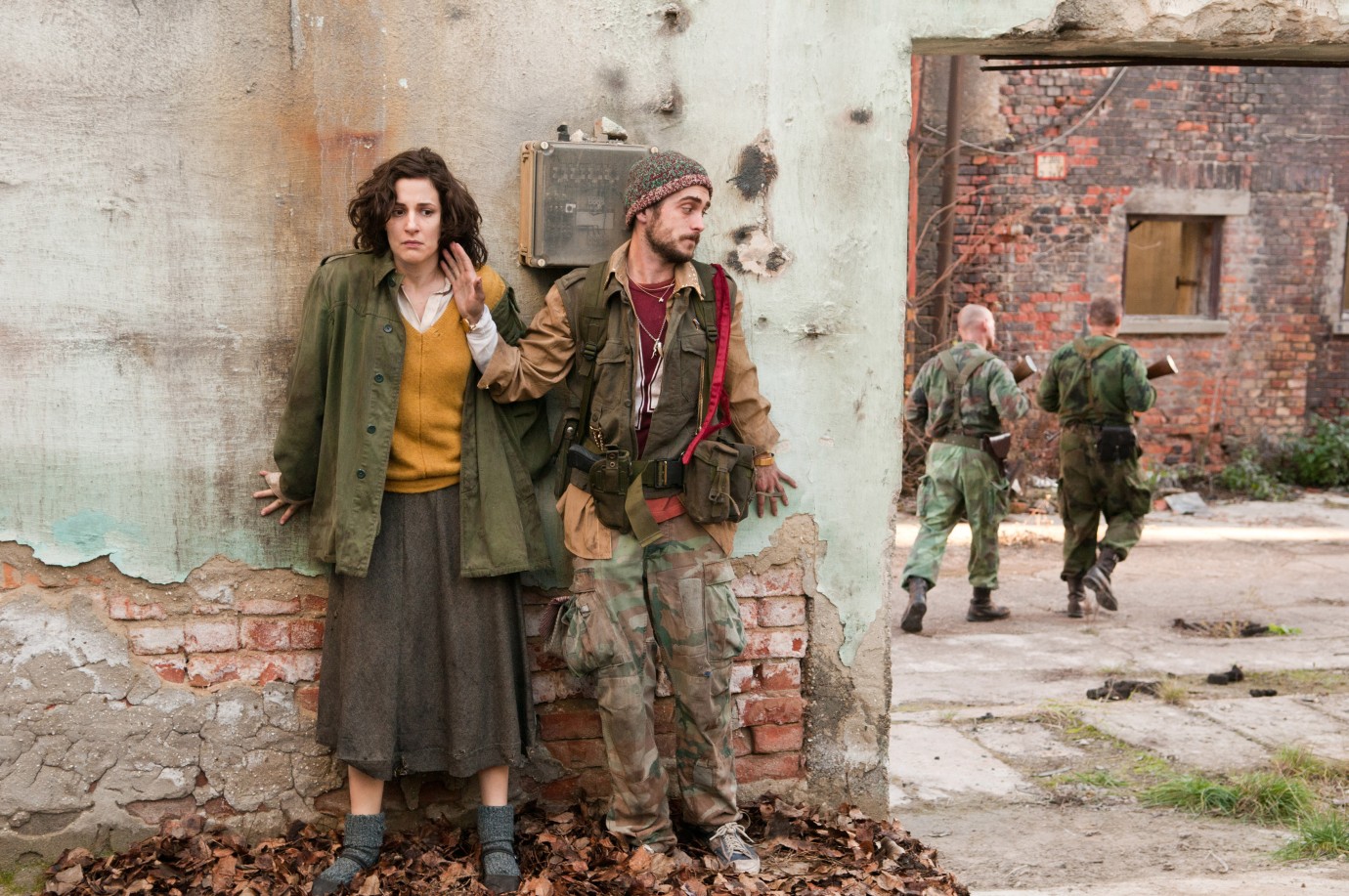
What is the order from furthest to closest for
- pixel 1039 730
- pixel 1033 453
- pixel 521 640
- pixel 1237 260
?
1. pixel 1237 260
2. pixel 1033 453
3. pixel 1039 730
4. pixel 521 640

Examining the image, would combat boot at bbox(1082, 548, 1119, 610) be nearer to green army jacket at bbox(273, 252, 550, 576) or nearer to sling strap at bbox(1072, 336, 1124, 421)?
sling strap at bbox(1072, 336, 1124, 421)

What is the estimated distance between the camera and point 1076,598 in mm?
8031

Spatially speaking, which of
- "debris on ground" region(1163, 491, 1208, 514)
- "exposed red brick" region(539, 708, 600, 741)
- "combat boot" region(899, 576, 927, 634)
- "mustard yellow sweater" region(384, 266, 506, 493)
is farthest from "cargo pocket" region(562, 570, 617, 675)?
"debris on ground" region(1163, 491, 1208, 514)

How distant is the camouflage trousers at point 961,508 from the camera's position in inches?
301

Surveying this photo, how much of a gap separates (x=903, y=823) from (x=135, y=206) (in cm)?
316

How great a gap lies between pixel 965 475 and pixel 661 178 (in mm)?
4503

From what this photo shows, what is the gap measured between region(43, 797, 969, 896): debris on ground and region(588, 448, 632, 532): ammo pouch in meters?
0.94

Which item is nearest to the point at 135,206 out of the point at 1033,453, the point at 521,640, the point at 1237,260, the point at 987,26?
the point at 521,640

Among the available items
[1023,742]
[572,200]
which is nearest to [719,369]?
[572,200]

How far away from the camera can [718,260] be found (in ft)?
13.2

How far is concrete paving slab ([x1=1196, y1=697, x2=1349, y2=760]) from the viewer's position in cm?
536

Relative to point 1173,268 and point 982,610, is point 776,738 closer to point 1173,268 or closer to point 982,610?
point 982,610

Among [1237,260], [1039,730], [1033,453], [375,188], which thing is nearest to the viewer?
[375,188]

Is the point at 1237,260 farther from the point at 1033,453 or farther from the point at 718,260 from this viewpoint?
the point at 718,260
